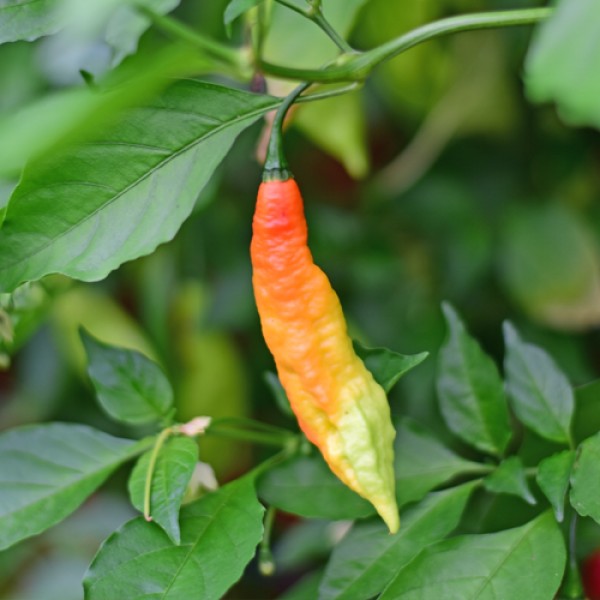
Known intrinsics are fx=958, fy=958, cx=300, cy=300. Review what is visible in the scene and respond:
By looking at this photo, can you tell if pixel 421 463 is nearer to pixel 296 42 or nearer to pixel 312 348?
pixel 312 348

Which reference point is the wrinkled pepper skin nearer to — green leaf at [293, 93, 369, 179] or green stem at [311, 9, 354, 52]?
green stem at [311, 9, 354, 52]

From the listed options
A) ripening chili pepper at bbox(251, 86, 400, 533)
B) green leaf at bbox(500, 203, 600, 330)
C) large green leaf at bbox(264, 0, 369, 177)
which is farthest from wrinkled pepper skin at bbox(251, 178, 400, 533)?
green leaf at bbox(500, 203, 600, 330)

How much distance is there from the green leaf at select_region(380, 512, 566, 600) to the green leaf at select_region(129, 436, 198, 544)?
0.44 feet

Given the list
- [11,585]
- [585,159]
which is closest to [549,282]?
[585,159]

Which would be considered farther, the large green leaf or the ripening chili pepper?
the large green leaf

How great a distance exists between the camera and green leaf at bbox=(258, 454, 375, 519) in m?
0.63

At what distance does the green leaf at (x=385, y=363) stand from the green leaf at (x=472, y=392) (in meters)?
0.07

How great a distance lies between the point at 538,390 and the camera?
64 cm

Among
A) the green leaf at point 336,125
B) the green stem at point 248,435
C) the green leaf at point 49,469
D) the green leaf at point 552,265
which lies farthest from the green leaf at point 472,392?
the green leaf at point 552,265

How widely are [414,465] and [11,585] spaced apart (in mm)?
774

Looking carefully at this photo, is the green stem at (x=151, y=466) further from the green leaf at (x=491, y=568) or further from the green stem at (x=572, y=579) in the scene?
the green stem at (x=572, y=579)

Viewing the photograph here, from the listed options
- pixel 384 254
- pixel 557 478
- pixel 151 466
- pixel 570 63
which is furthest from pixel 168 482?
pixel 384 254

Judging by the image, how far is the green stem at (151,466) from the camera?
1.94 ft

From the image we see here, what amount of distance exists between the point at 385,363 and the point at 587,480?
139mm
